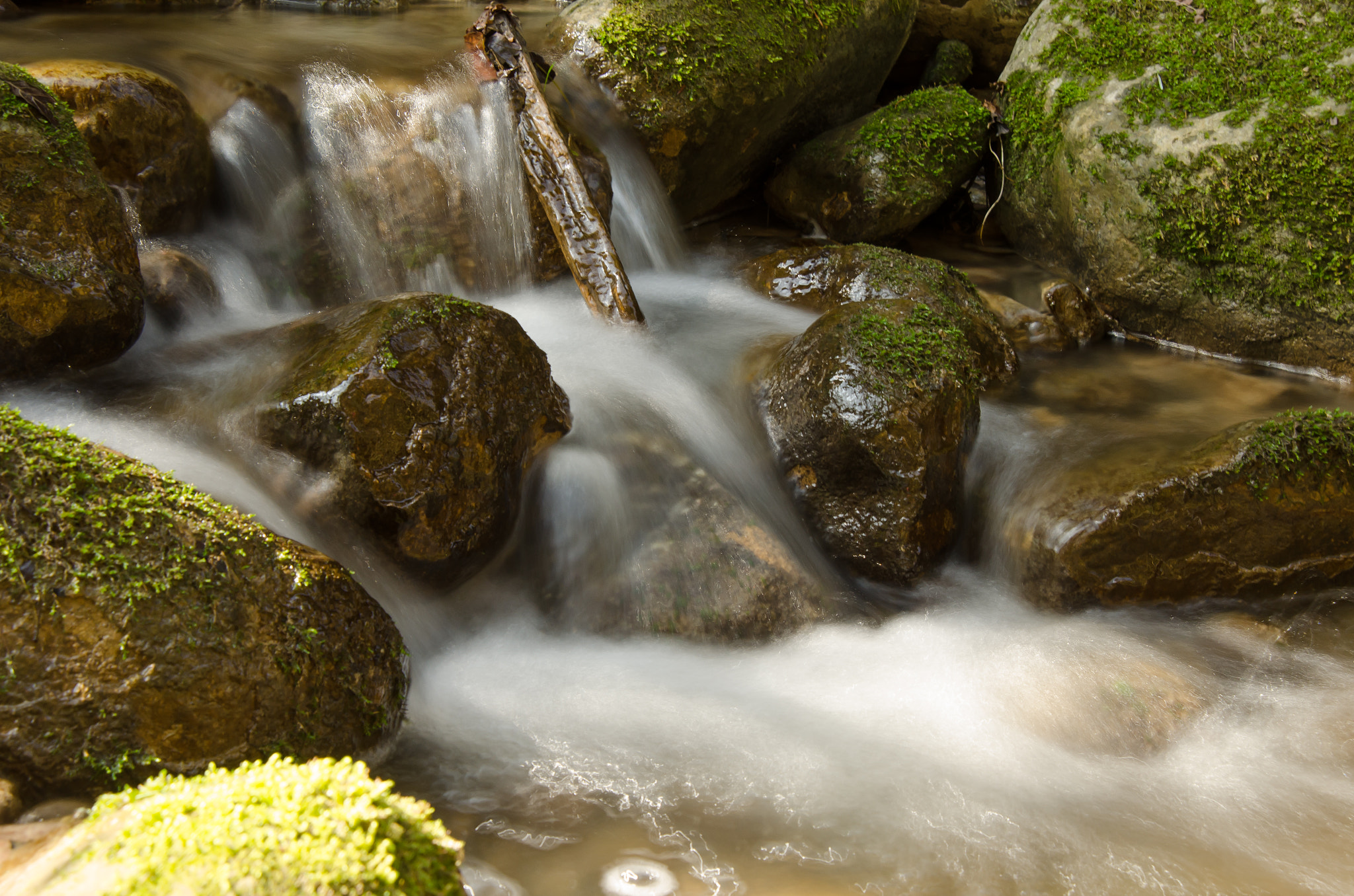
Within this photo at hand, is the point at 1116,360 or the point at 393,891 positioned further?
the point at 1116,360

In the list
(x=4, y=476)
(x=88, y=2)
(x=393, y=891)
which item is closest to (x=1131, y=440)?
(x=393, y=891)

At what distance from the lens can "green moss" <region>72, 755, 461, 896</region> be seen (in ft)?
4.88

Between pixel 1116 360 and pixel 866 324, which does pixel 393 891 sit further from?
pixel 1116 360

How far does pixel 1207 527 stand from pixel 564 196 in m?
3.91

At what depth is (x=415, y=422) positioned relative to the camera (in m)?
3.36

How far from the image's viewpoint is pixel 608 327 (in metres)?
5.12

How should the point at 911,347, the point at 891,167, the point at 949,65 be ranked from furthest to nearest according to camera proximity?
1. the point at 949,65
2. the point at 891,167
3. the point at 911,347

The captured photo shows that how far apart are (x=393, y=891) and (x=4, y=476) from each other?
62.6 inches

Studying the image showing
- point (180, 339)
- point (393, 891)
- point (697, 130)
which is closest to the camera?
point (393, 891)

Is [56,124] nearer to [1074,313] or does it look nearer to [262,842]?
[262,842]

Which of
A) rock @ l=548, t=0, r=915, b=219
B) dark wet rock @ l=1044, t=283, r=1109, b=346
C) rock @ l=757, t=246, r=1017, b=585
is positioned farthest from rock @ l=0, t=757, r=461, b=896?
dark wet rock @ l=1044, t=283, r=1109, b=346

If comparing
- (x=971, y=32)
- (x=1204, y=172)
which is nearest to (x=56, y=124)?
(x=1204, y=172)

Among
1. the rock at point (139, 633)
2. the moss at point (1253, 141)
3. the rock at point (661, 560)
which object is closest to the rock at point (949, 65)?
the moss at point (1253, 141)

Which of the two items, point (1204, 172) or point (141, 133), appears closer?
point (141, 133)
